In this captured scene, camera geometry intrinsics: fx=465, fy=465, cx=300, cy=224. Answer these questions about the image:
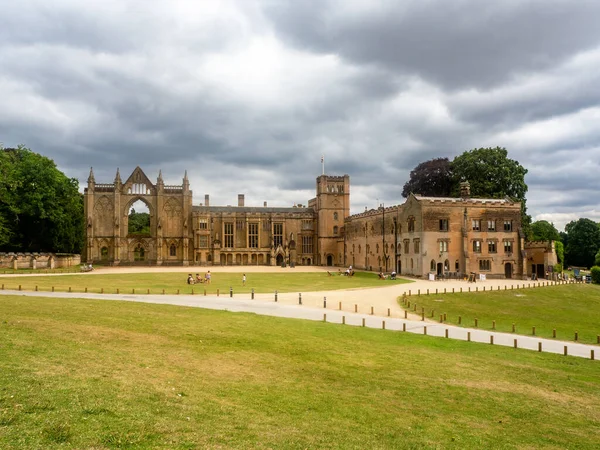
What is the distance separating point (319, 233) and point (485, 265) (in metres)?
39.2

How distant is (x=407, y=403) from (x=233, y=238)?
84470 millimetres

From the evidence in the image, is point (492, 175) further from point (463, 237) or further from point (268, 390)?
point (268, 390)

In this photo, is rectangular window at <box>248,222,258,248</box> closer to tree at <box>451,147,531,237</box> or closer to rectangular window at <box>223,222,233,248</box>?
rectangular window at <box>223,222,233,248</box>

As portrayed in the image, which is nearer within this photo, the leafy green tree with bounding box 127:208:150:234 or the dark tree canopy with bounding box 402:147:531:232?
the dark tree canopy with bounding box 402:147:531:232

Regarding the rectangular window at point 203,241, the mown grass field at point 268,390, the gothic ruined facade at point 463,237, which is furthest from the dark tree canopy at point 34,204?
the gothic ruined facade at point 463,237

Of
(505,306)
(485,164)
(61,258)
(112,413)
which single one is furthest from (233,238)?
(112,413)

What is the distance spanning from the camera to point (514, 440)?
10.6m

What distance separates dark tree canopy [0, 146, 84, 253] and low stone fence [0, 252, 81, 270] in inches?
88.4

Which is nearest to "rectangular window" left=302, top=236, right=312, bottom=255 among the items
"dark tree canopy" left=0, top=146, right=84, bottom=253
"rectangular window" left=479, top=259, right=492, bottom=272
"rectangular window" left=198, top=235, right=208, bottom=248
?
"rectangular window" left=198, top=235, right=208, bottom=248

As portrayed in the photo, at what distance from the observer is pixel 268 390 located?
41.4ft

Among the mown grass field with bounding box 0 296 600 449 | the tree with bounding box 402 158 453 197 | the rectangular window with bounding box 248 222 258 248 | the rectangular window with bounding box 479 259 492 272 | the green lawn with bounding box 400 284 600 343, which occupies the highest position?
the tree with bounding box 402 158 453 197

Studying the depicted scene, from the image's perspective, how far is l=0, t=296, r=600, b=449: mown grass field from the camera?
30.0 ft

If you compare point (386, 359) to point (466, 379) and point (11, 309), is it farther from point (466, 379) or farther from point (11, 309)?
point (11, 309)

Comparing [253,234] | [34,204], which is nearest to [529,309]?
[34,204]
